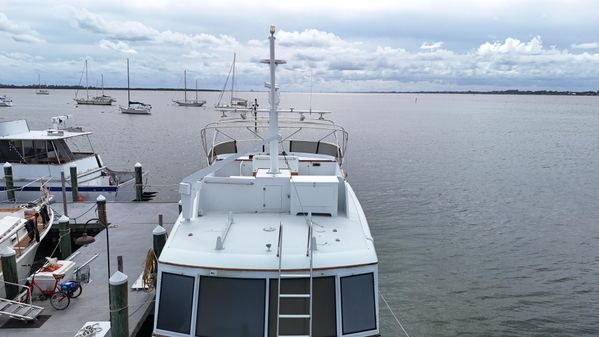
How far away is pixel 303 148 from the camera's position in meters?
14.9

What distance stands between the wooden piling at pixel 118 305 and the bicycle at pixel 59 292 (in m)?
2.09

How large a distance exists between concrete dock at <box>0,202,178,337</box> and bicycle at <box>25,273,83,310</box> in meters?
0.13

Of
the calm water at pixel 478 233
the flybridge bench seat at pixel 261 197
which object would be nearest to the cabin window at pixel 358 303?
the flybridge bench seat at pixel 261 197

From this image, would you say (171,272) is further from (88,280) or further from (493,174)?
(493,174)

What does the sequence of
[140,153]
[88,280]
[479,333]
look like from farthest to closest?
[140,153], [479,333], [88,280]

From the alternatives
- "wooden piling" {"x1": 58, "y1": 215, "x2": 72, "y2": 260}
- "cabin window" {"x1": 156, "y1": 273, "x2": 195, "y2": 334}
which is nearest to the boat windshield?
"wooden piling" {"x1": 58, "y1": 215, "x2": 72, "y2": 260}

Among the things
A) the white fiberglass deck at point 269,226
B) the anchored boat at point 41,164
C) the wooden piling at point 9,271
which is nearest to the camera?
the white fiberglass deck at point 269,226

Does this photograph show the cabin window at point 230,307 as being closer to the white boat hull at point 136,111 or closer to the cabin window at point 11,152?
the cabin window at point 11,152

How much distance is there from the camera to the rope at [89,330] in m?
8.45

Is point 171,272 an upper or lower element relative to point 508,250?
upper

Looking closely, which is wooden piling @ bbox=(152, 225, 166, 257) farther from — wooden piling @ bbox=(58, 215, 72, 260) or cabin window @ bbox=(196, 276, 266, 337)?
cabin window @ bbox=(196, 276, 266, 337)

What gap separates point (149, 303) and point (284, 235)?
418 cm

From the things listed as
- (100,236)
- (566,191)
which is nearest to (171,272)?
(100,236)

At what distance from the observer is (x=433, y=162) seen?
118 ft
